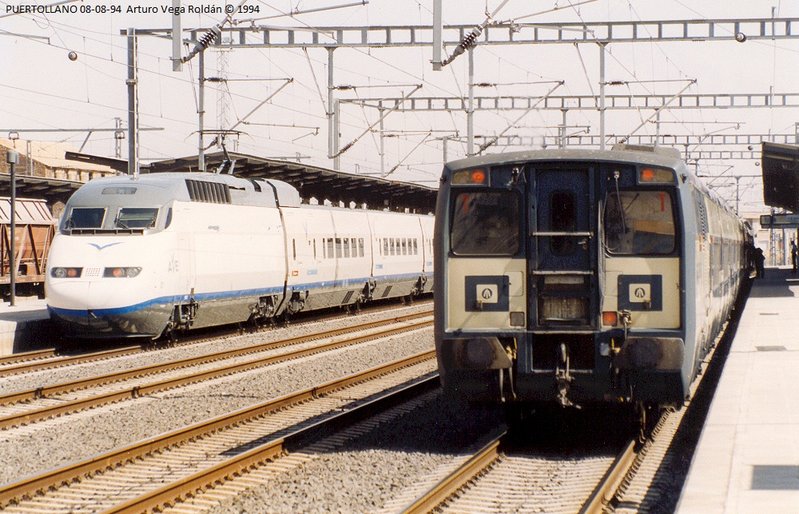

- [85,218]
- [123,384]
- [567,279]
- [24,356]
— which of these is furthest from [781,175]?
[567,279]

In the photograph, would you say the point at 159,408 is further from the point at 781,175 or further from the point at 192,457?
the point at 781,175

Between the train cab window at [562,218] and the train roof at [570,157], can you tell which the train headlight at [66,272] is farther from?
the train cab window at [562,218]

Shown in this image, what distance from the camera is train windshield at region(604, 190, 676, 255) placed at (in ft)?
33.2

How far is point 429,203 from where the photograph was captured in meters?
46.8

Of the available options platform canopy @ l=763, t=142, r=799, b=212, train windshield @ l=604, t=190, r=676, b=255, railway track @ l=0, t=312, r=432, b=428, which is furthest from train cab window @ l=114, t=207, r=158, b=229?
platform canopy @ l=763, t=142, r=799, b=212

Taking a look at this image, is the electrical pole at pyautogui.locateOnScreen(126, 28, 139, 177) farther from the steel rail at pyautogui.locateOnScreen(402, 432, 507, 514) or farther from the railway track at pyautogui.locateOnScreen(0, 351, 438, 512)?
the steel rail at pyautogui.locateOnScreen(402, 432, 507, 514)

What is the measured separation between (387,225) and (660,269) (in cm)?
A: 2372

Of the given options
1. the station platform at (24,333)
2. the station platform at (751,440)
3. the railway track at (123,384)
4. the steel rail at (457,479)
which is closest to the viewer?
the station platform at (751,440)

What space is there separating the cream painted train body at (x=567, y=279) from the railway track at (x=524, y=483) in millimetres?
563

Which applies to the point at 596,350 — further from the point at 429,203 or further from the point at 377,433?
the point at 429,203

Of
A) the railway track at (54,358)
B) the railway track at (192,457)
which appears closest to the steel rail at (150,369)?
the railway track at (54,358)

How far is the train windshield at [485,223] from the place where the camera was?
1030cm

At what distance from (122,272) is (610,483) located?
39.1 feet

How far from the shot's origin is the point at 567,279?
1009 cm
